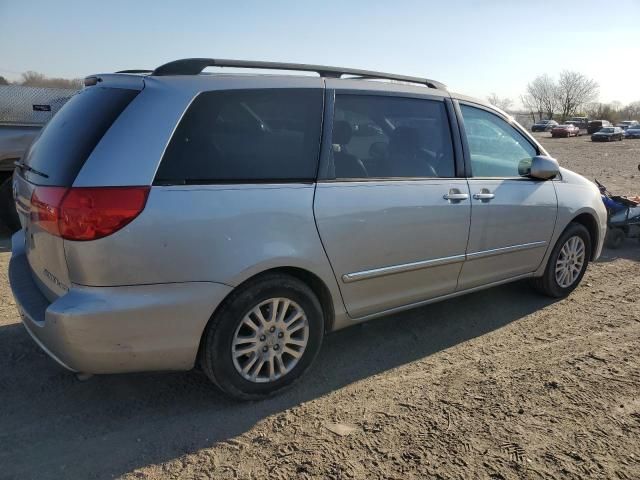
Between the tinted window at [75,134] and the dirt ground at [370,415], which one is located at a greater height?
the tinted window at [75,134]

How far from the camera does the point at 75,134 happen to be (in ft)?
8.68

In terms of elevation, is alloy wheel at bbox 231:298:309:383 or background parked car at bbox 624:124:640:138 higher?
background parked car at bbox 624:124:640:138

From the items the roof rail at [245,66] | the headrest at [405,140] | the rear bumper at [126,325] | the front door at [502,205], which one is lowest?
the rear bumper at [126,325]

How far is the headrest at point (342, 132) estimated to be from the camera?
10.3ft

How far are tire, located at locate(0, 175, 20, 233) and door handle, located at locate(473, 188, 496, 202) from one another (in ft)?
18.4

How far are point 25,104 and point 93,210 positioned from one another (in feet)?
20.7

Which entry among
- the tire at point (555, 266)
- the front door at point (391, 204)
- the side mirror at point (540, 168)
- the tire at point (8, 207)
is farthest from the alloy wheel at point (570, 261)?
the tire at point (8, 207)

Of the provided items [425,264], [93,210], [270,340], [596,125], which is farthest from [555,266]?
[596,125]

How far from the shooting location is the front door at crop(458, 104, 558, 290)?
3.83 m

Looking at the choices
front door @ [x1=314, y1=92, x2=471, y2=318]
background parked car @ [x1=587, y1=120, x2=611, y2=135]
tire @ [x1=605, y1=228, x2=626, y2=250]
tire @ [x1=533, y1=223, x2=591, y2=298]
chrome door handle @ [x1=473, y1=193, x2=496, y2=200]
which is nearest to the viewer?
front door @ [x1=314, y1=92, x2=471, y2=318]

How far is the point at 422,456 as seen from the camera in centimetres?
254

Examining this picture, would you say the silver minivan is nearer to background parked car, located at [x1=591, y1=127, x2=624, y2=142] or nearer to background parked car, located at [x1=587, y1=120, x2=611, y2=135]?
background parked car, located at [x1=591, y1=127, x2=624, y2=142]

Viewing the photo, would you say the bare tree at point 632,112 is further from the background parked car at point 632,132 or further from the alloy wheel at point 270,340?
the alloy wheel at point 270,340

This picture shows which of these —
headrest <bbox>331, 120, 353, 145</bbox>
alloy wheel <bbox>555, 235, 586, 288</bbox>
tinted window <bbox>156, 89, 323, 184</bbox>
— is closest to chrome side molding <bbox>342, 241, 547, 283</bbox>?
alloy wheel <bbox>555, 235, 586, 288</bbox>
